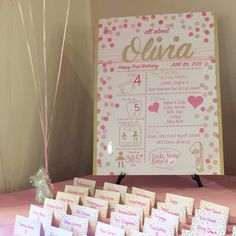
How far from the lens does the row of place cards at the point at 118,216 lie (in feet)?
3.63

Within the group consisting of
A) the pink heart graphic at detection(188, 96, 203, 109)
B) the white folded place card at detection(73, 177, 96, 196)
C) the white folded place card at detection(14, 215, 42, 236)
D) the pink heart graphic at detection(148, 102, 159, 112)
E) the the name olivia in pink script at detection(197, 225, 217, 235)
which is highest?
the pink heart graphic at detection(188, 96, 203, 109)

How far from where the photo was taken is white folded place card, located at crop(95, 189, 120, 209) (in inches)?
55.1

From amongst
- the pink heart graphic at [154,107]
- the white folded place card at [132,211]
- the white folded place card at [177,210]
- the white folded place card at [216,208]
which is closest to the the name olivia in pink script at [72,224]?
the white folded place card at [132,211]

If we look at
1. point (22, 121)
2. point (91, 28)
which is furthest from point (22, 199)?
point (91, 28)

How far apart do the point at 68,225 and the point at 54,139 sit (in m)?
0.85

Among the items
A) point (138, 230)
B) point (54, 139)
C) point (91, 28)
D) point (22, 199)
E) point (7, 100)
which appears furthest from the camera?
point (91, 28)

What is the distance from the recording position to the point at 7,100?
5.74 ft

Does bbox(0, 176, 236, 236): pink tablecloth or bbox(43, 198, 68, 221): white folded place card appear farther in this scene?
bbox(0, 176, 236, 236): pink tablecloth

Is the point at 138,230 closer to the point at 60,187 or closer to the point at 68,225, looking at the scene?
the point at 68,225

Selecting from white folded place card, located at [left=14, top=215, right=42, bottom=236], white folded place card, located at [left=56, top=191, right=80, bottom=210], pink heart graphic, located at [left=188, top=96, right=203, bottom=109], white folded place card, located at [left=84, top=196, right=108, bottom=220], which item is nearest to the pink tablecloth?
white folded place card, located at [left=14, top=215, right=42, bottom=236]

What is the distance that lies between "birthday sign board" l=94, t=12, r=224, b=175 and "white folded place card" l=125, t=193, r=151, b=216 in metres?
0.33

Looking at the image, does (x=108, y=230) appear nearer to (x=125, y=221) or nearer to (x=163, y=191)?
(x=125, y=221)

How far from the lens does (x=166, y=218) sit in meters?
1.14

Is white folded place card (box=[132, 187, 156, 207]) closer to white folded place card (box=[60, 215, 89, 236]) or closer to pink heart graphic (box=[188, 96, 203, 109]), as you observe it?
white folded place card (box=[60, 215, 89, 236])
